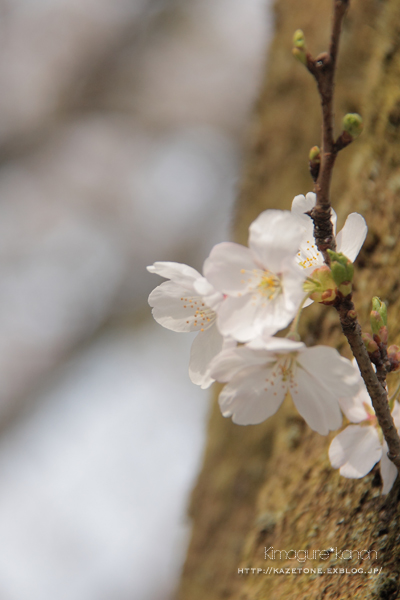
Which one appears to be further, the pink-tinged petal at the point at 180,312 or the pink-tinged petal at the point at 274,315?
the pink-tinged petal at the point at 180,312

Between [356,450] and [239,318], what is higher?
[239,318]

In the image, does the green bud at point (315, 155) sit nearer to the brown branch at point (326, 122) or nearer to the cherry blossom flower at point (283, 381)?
the brown branch at point (326, 122)

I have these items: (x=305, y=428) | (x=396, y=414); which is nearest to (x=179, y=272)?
(x=396, y=414)

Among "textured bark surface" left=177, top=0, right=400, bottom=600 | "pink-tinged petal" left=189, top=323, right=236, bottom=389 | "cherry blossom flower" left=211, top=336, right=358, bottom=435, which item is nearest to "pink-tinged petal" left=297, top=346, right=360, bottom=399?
"cherry blossom flower" left=211, top=336, right=358, bottom=435

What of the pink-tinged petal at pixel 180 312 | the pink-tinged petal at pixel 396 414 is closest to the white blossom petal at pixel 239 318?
the pink-tinged petal at pixel 180 312

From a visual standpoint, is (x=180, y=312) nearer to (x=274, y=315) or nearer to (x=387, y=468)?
(x=274, y=315)

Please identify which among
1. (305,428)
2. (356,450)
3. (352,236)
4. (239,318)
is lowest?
(305,428)

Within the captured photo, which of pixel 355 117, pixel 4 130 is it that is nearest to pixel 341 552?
pixel 355 117
